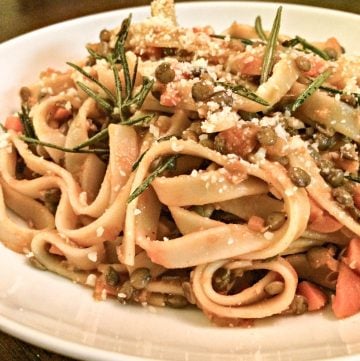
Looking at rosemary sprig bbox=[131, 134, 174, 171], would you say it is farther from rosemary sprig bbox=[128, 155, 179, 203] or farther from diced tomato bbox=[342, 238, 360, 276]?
diced tomato bbox=[342, 238, 360, 276]

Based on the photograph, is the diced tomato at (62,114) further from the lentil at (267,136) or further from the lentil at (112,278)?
the lentil at (267,136)

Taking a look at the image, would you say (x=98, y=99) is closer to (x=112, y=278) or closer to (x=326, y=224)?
(x=112, y=278)

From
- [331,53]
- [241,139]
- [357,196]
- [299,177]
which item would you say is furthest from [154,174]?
[331,53]

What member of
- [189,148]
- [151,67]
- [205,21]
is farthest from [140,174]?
[205,21]

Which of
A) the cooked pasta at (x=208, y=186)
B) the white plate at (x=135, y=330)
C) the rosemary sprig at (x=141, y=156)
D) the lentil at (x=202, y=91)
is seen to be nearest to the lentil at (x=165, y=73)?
the cooked pasta at (x=208, y=186)

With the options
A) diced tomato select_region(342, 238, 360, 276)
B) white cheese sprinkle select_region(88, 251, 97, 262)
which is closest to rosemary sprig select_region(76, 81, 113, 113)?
white cheese sprinkle select_region(88, 251, 97, 262)

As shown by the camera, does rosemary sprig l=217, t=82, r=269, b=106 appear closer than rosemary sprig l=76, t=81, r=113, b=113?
Yes

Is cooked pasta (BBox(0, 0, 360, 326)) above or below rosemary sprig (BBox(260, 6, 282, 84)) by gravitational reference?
below

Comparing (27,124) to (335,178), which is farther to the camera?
(27,124)

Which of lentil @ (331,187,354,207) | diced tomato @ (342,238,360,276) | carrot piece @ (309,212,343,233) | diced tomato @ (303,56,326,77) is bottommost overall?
diced tomato @ (342,238,360,276)
